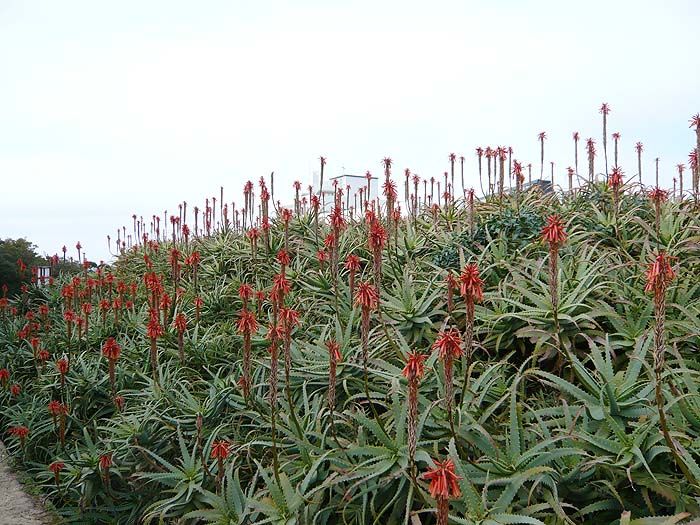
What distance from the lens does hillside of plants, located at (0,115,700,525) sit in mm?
2533

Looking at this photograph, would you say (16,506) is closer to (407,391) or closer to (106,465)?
→ (106,465)

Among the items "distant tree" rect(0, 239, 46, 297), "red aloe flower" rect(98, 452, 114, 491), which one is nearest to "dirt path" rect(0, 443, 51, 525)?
"red aloe flower" rect(98, 452, 114, 491)

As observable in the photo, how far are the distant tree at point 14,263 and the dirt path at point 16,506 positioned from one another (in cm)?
614

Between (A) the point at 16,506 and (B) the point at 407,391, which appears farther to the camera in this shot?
(A) the point at 16,506

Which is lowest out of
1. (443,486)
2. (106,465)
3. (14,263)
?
(106,465)

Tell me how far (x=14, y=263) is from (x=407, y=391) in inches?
417

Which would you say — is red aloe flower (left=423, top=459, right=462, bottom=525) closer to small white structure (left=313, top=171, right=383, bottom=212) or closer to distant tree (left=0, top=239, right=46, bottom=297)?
small white structure (left=313, top=171, right=383, bottom=212)

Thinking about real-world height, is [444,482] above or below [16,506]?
above

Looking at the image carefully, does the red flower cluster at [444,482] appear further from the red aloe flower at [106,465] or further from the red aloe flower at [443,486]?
the red aloe flower at [106,465]

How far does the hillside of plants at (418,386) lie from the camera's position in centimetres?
253

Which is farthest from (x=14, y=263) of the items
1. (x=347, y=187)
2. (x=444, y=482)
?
(x=444, y=482)

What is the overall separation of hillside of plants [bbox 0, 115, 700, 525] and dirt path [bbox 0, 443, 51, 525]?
0.16 metres

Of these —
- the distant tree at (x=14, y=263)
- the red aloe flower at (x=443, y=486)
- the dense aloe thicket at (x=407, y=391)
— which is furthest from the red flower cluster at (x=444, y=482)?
the distant tree at (x=14, y=263)

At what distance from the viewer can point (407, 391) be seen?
3.09 m
